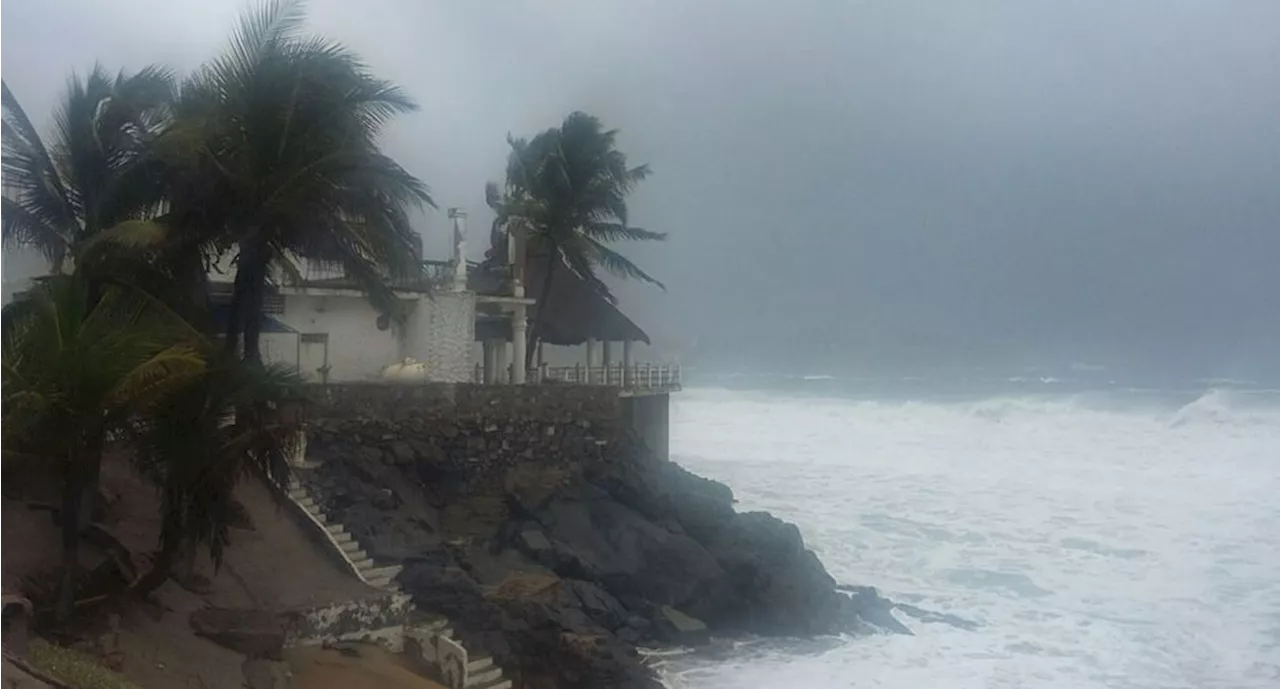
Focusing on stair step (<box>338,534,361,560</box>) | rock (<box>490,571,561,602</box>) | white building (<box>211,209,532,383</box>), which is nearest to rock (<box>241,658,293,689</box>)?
stair step (<box>338,534,361,560</box>)

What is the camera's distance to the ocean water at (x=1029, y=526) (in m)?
17.8

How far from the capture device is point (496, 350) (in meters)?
26.3

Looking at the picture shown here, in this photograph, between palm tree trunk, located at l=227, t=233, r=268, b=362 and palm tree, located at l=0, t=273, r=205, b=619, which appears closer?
palm tree, located at l=0, t=273, r=205, b=619

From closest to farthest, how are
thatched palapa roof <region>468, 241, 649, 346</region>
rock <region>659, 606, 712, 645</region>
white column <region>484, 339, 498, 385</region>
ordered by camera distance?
rock <region>659, 606, 712, 645</region> → white column <region>484, 339, 498, 385</region> → thatched palapa roof <region>468, 241, 649, 346</region>

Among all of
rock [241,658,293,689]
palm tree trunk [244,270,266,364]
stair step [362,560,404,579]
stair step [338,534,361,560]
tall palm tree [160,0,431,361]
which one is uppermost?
tall palm tree [160,0,431,361]

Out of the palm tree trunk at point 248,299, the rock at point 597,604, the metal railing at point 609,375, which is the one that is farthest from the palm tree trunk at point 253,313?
the metal railing at point 609,375

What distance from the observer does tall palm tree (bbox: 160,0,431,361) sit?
12.8 meters

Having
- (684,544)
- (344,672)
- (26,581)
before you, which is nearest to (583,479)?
(684,544)

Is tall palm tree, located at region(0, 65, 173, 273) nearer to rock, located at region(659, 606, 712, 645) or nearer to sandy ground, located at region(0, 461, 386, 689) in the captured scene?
sandy ground, located at region(0, 461, 386, 689)

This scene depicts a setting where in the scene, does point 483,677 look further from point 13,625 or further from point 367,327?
point 367,327

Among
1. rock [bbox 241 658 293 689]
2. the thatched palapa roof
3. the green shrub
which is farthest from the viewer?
the thatched palapa roof

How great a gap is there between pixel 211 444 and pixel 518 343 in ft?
45.9

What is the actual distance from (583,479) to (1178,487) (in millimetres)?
23750

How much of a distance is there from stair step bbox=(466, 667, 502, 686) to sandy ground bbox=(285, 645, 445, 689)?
778 mm
